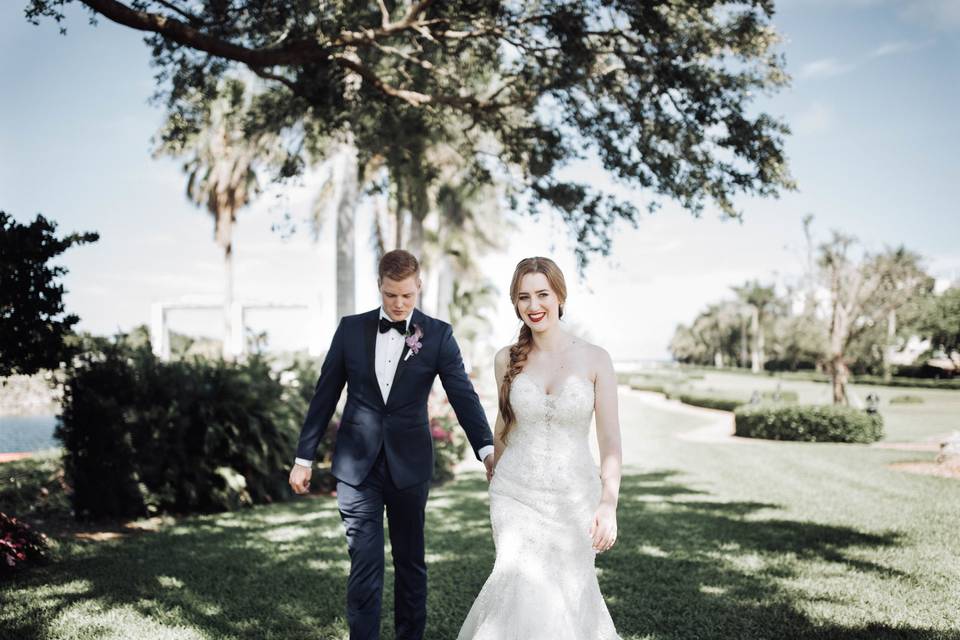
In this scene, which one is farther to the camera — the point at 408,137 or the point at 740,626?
the point at 408,137

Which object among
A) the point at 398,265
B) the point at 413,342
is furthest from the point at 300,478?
the point at 398,265

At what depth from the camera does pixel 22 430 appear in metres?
15.2

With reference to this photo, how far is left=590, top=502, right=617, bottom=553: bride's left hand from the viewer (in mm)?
3527

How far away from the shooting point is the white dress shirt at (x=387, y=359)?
450 centimetres

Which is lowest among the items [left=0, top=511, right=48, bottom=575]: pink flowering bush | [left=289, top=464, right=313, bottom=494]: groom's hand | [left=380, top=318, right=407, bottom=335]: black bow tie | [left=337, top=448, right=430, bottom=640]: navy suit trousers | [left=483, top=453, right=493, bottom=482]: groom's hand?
[left=0, top=511, right=48, bottom=575]: pink flowering bush

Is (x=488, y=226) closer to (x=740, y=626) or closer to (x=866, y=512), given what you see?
(x=866, y=512)

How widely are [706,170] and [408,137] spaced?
16.1 feet

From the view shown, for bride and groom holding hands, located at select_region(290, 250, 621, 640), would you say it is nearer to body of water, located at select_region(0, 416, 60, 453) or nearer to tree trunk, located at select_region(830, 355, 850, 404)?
body of water, located at select_region(0, 416, 60, 453)

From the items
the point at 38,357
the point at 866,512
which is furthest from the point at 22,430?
the point at 866,512

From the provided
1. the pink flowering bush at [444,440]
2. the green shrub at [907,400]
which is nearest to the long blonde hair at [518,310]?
the pink flowering bush at [444,440]

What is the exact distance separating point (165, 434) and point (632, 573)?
21.8 ft

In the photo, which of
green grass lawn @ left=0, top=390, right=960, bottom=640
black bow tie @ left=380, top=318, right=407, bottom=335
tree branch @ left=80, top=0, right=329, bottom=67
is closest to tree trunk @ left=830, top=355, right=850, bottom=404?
green grass lawn @ left=0, top=390, right=960, bottom=640

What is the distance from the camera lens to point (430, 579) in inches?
261

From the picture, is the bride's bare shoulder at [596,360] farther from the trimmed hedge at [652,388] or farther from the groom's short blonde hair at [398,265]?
the trimmed hedge at [652,388]
